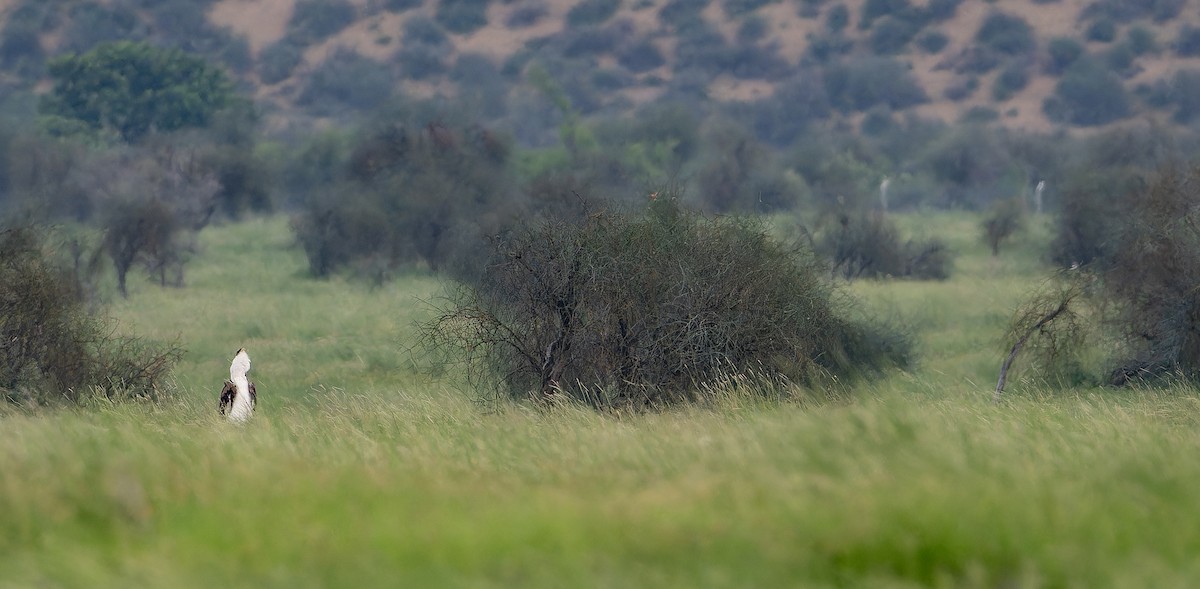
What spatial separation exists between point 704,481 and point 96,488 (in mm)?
3009

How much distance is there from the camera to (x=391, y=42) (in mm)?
92812

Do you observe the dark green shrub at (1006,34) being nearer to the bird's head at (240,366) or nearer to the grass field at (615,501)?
the grass field at (615,501)

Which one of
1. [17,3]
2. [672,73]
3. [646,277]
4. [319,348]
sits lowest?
[672,73]

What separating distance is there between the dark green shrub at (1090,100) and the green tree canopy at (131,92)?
40.9 m

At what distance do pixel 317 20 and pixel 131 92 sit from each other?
28.9 metres

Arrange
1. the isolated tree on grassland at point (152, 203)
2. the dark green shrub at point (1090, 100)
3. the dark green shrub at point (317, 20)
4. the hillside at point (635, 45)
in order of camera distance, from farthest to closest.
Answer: the dark green shrub at point (317, 20)
the hillside at point (635, 45)
the dark green shrub at point (1090, 100)
the isolated tree on grassland at point (152, 203)

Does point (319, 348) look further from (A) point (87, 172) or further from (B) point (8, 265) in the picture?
(A) point (87, 172)

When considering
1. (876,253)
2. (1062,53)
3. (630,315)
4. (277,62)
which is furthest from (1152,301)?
(277,62)

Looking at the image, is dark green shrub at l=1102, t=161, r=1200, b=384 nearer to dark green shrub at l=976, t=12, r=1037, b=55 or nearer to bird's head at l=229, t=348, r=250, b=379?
bird's head at l=229, t=348, r=250, b=379

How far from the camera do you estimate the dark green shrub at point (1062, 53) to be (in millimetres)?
83938

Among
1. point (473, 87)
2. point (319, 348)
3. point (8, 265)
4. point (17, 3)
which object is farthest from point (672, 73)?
point (8, 265)

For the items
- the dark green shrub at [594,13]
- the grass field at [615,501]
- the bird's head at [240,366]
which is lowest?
the dark green shrub at [594,13]

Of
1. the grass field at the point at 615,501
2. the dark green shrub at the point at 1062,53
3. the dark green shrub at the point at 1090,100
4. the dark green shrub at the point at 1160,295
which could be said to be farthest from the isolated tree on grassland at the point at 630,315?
the dark green shrub at the point at 1062,53

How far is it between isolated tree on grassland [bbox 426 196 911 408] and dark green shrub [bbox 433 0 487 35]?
80265 mm
